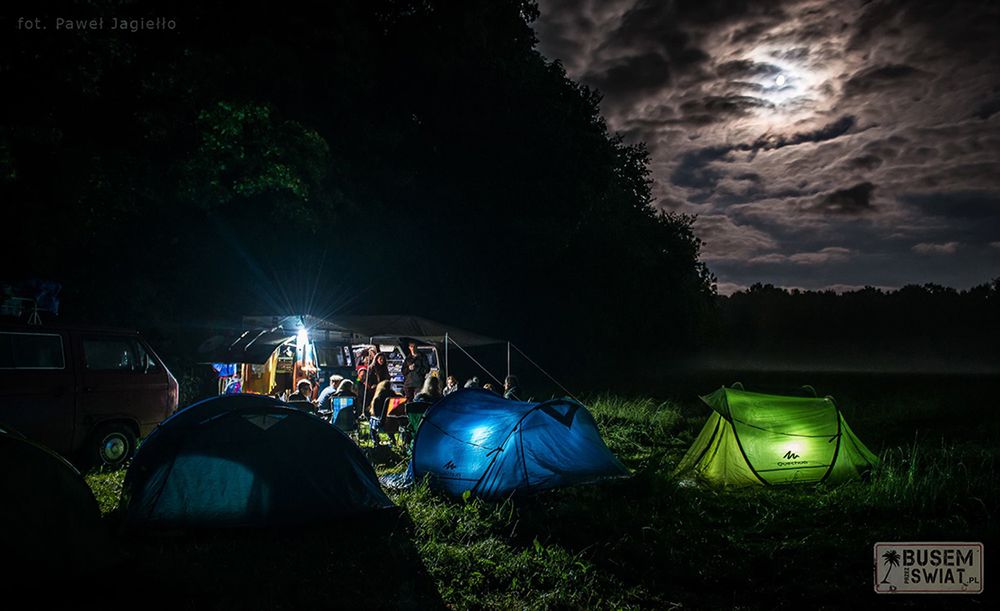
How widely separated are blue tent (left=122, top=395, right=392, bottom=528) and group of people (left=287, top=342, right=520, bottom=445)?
3.12 metres

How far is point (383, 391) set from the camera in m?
11.7

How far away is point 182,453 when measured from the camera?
6094 mm

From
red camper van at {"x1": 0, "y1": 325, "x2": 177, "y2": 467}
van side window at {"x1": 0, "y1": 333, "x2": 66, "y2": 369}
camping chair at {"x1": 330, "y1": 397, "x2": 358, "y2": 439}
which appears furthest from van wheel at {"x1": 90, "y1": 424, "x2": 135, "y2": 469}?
camping chair at {"x1": 330, "y1": 397, "x2": 358, "y2": 439}

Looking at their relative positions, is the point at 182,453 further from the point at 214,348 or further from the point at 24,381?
the point at 214,348

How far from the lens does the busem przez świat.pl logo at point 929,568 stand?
5172 millimetres

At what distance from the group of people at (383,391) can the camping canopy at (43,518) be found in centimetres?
511

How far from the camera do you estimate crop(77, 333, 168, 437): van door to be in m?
8.70

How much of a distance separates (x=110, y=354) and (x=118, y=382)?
1.46ft

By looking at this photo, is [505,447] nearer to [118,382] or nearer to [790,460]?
[790,460]

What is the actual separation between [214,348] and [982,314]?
6613cm

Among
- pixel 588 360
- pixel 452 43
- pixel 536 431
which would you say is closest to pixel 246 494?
pixel 536 431

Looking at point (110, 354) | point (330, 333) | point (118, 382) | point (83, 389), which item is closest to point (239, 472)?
point (83, 389)

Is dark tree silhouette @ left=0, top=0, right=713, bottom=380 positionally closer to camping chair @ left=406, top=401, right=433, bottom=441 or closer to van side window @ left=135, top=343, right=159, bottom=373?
van side window @ left=135, top=343, right=159, bottom=373

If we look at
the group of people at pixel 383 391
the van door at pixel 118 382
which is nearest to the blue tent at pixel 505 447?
the group of people at pixel 383 391
